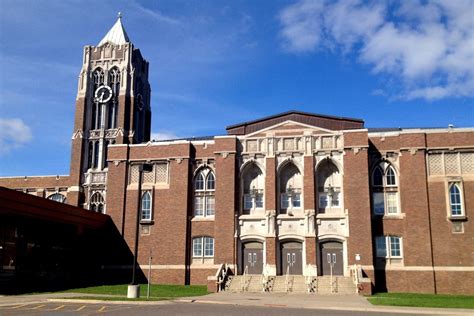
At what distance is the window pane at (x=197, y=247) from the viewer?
133 ft

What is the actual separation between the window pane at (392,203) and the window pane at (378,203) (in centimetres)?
44

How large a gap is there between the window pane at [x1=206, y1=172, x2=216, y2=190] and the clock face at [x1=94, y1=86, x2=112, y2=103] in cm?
2342

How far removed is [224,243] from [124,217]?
9.14m

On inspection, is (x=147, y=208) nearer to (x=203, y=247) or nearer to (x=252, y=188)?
(x=203, y=247)

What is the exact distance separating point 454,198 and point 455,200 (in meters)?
0.16

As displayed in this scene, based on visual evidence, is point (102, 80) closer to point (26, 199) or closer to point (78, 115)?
point (78, 115)

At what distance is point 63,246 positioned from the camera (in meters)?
40.0

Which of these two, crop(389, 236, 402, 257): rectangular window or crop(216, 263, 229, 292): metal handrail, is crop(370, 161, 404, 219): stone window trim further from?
crop(216, 263, 229, 292): metal handrail

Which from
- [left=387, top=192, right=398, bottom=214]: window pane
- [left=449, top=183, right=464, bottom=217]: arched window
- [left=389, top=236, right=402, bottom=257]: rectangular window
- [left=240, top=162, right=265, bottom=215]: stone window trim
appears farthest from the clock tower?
[left=449, top=183, right=464, bottom=217]: arched window

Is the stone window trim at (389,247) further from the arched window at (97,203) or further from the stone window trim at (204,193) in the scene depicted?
the arched window at (97,203)

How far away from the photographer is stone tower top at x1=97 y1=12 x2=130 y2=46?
6303cm

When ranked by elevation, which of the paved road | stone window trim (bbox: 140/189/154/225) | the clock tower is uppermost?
the clock tower

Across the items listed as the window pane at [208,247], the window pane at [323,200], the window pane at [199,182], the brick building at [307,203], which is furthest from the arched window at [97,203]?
the window pane at [323,200]

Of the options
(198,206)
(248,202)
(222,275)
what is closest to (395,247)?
(248,202)
